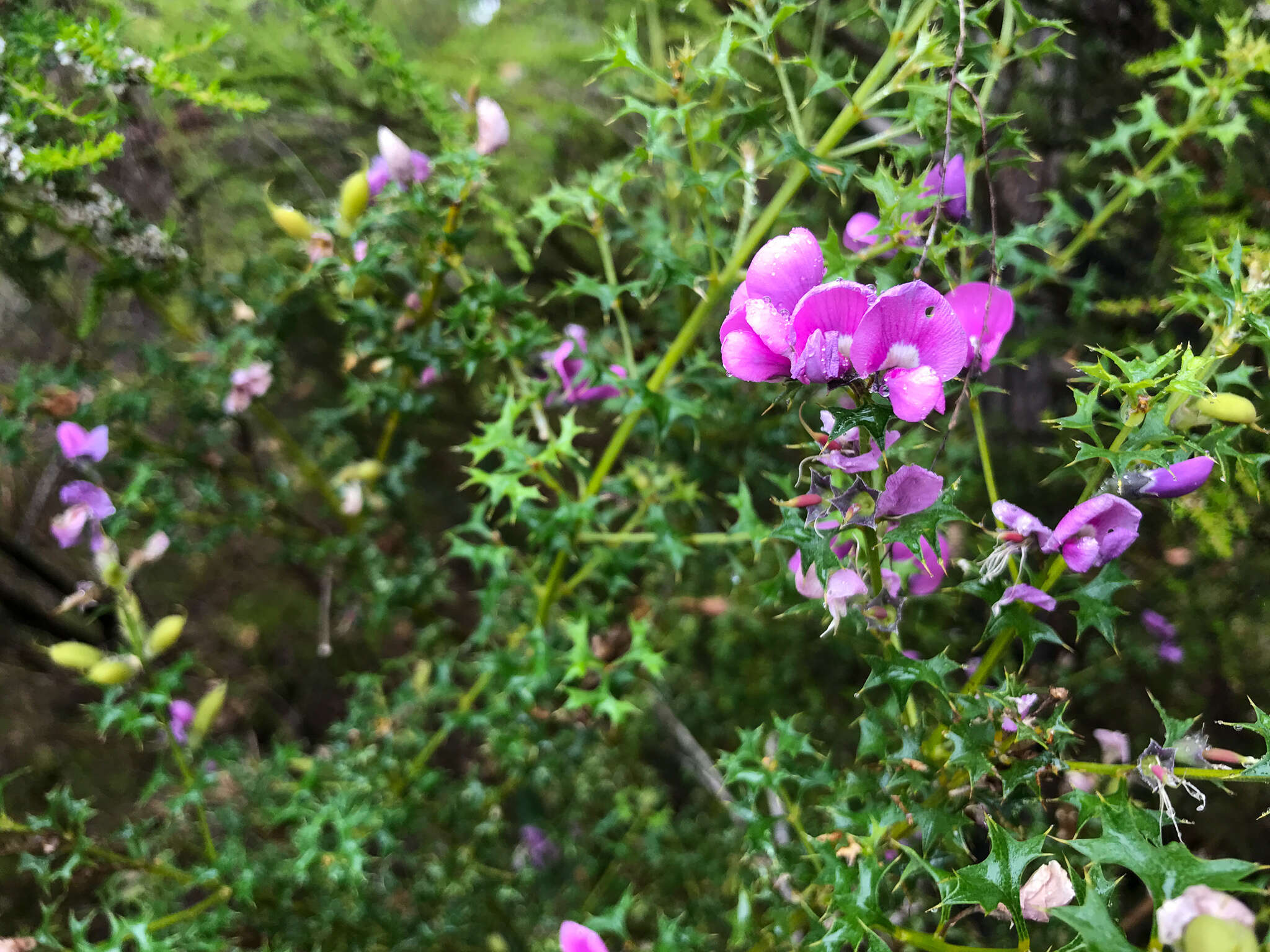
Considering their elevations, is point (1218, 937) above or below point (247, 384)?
below

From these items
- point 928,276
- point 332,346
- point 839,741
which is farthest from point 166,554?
point 928,276

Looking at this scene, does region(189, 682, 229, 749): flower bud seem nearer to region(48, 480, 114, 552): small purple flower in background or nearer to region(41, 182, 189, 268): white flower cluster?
region(48, 480, 114, 552): small purple flower in background

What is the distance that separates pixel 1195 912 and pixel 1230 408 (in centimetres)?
38

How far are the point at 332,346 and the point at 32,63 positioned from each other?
871 millimetres

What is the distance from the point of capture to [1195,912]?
438 millimetres

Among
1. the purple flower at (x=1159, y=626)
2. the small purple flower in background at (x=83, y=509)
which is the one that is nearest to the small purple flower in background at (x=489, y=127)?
the small purple flower in background at (x=83, y=509)

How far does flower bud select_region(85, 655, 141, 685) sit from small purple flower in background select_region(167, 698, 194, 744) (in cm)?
31

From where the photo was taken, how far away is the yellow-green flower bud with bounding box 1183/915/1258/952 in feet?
1.35

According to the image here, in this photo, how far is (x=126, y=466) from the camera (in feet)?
4.25

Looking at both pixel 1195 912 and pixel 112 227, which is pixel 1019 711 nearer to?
pixel 1195 912

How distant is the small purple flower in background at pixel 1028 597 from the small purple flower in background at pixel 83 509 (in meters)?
1.25

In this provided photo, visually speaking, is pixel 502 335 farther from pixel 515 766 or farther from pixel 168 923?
pixel 168 923

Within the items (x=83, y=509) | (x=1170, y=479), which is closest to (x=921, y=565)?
(x=1170, y=479)

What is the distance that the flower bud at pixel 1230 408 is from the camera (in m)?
0.59
